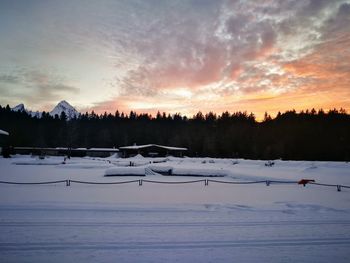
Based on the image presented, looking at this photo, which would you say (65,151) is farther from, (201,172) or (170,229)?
(170,229)

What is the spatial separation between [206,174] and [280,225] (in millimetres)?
18356

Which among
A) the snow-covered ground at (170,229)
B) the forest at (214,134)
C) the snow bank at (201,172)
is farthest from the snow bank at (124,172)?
the forest at (214,134)

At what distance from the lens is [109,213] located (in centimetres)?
1024

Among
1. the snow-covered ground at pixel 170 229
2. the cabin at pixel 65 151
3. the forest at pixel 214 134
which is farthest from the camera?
the cabin at pixel 65 151

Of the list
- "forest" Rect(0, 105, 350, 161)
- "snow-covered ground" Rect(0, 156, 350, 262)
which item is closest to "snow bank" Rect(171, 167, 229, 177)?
"snow-covered ground" Rect(0, 156, 350, 262)

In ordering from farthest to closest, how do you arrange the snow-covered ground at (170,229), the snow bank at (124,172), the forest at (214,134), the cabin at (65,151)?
the cabin at (65,151) → the forest at (214,134) → the snow bank at (124,172) → the snow-covered ground at (170,229)

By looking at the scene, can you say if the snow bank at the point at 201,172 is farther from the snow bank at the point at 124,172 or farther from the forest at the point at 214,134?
the forest at the point at 214,134

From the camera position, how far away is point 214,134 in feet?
304

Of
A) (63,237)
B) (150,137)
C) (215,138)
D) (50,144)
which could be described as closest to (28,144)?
(50,144)

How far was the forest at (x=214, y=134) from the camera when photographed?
230ft

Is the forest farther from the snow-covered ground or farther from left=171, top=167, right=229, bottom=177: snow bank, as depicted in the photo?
the snow-covered ground

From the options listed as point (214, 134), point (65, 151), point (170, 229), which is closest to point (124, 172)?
point (170, 229)

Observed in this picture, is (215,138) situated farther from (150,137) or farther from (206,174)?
(206,174)

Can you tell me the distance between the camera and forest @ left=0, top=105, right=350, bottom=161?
70062 mm
